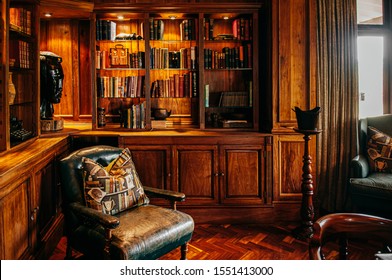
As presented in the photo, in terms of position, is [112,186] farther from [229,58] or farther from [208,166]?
[229,58]

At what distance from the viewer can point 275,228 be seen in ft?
10.9

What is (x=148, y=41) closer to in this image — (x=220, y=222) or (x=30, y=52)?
(x=30, y=52)

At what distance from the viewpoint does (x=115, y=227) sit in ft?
6.45

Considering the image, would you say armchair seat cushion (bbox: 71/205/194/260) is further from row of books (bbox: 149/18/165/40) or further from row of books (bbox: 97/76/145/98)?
row of books (bbox: 149/18/165/40)

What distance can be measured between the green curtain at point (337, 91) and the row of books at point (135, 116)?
167cm

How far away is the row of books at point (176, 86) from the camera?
3705 millimetres

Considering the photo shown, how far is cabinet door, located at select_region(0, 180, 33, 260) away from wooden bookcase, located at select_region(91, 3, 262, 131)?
148cm

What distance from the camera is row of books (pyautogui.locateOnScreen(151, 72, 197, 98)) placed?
146 inches

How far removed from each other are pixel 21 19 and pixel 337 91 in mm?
2783

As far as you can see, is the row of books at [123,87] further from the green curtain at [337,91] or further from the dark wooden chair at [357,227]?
the dark wooden chair at [357,227]

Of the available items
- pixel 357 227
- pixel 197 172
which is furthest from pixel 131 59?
pixel 357 227

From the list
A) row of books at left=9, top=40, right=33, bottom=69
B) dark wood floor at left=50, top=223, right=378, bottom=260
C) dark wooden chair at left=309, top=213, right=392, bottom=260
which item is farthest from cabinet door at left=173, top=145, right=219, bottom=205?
dark wooden chair at left=309, top=213, right=392, bottom=260
